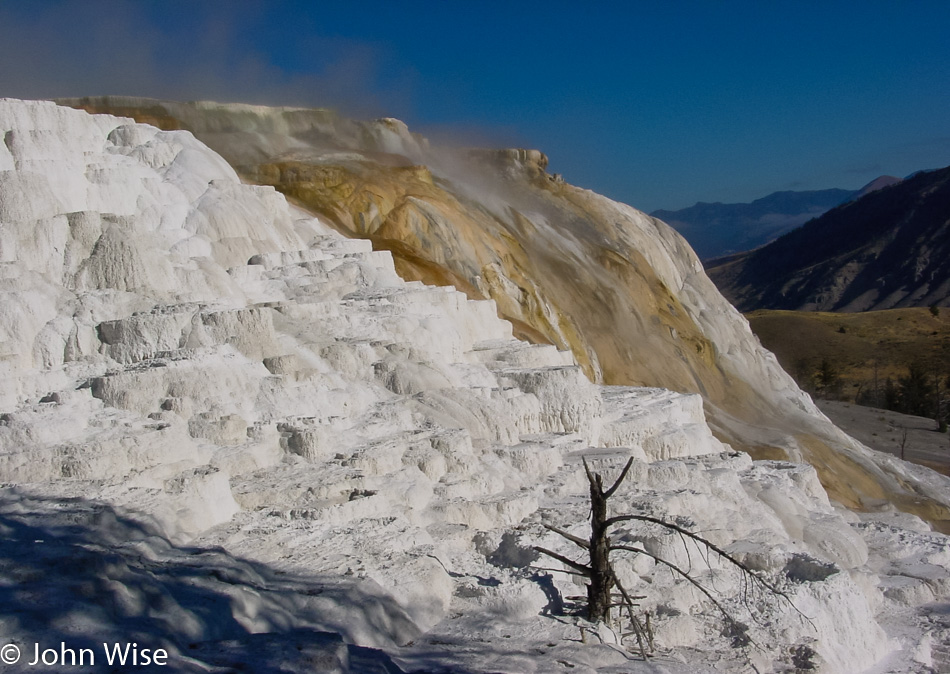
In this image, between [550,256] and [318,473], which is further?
[550,256]

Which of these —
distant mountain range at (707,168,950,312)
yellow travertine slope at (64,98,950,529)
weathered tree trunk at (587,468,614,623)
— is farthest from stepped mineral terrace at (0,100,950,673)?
distant mountain range at (707,168,950,312)

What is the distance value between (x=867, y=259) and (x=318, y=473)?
92.8 meters

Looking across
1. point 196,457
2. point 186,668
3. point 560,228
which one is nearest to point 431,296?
point 196,457

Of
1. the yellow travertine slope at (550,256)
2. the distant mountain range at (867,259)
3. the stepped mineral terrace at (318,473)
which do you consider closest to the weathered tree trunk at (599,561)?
the stepped mineral terrace at (318,473)

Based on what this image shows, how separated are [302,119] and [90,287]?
69.4 feet

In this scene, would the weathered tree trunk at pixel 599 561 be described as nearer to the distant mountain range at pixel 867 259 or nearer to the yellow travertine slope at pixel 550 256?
the yellow travertine slope at pixel 550 256

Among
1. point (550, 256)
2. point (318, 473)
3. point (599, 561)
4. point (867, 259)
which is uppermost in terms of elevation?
point (867, 259)

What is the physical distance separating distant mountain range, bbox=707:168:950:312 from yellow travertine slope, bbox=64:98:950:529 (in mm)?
53225

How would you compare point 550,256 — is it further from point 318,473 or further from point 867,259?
point 867,259

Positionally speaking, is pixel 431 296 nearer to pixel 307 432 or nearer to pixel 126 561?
pixel 307 432

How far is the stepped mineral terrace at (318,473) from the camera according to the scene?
7203 millimetres

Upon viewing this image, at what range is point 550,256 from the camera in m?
31.9

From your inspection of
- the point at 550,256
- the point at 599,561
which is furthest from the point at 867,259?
the point at 599,561

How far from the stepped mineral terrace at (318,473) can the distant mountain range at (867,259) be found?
71399 mm
